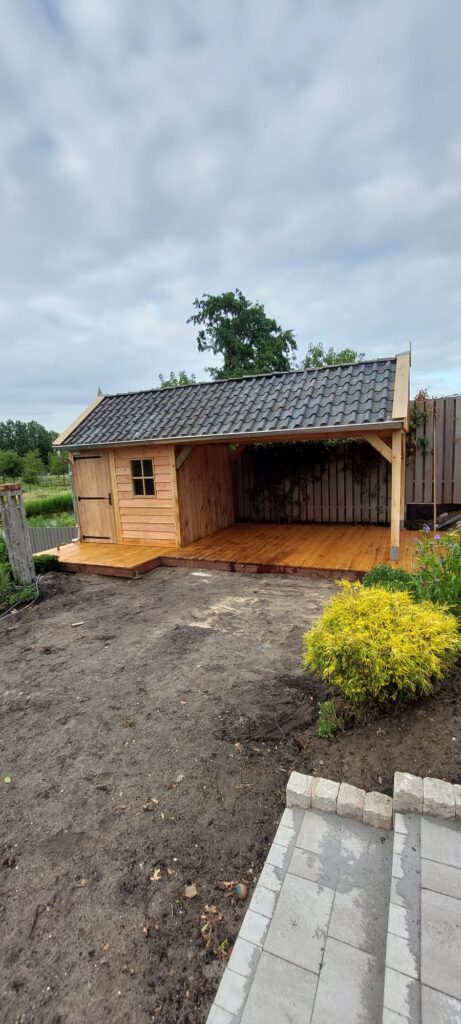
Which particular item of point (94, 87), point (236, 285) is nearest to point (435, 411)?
point (94, 87)

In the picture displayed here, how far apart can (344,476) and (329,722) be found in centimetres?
673

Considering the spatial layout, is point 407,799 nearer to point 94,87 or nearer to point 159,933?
point 159,933

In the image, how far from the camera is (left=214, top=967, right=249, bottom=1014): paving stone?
1228mm

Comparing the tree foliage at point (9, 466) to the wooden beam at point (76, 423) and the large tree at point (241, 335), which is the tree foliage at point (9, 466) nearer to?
the large tree at point (241, 335)

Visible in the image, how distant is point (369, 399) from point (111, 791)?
5521 millimetres

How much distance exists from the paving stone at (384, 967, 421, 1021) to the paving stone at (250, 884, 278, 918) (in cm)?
42

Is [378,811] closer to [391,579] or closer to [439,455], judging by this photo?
[391,579]

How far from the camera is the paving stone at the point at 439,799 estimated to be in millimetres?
1655

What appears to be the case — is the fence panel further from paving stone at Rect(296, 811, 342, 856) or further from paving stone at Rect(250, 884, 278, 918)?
paving stone at Rect(250, 884, 278, 918)

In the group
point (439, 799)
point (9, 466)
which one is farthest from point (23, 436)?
point (439, 799)

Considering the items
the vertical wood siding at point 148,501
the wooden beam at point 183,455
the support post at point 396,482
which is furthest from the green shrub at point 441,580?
the vertical wood siding at point 148,501

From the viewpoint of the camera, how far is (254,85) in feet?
19.9

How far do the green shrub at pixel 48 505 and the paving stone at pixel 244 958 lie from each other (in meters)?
18.7

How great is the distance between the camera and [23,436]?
2457 inches
